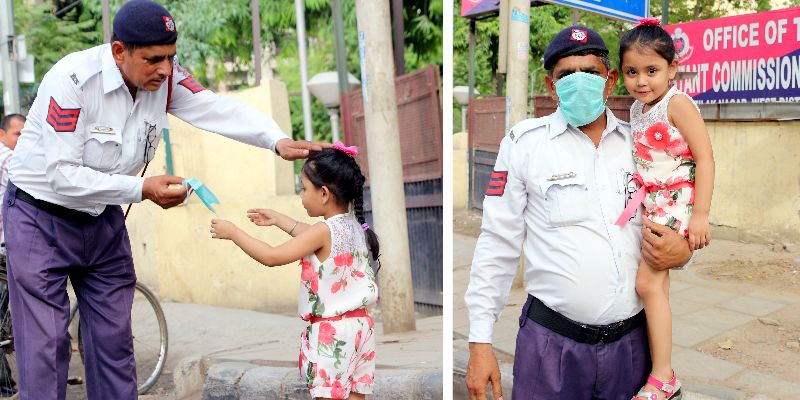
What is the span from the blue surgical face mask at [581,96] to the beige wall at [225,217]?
5047mm

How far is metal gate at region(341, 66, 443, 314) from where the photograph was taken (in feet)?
22.0

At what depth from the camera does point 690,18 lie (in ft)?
51.5

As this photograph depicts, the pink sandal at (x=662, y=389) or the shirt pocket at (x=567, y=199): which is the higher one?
the shirt pocket at (x=567, y=199)

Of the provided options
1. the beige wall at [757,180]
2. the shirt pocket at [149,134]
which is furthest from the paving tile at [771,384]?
the beige wall at [757,180]

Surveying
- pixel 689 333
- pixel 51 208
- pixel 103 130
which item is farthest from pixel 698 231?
pixel 689 333

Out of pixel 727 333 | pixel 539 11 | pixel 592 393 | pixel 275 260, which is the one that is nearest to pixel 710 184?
pixel 592 393

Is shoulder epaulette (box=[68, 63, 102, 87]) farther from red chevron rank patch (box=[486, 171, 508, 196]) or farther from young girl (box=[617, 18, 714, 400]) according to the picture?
young girl (box=[617, 18, 714, 400])

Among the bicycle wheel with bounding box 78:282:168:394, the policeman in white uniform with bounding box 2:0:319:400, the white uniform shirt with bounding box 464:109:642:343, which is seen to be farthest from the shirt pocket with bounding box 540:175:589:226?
the bicycle wheel with bounding box 78:282:168:394

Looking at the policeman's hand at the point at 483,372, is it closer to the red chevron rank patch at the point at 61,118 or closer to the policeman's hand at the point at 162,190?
the policeman's hand at the point at 162,190

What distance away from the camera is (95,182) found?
2701mm

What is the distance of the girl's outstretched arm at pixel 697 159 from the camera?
2.14 meters

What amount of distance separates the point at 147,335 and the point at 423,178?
114 inches

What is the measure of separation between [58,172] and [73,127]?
17 cm

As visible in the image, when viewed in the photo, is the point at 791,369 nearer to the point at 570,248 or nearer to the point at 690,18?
the point at 570,248
